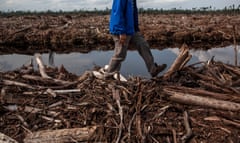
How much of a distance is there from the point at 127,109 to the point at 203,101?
956mm

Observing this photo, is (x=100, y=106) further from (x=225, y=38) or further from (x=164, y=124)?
(x=225, y=38)

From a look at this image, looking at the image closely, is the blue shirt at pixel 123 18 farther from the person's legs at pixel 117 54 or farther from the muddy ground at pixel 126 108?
the muddy ground at pixel 126 108

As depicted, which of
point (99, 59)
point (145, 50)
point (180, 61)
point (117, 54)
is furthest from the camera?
point (99, 59)

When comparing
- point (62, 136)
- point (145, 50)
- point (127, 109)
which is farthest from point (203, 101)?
point (145, 50)

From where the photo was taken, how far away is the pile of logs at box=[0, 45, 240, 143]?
12.2 ft

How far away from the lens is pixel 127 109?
4.12 meters

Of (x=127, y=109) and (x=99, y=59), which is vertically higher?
(x=127, y=109)

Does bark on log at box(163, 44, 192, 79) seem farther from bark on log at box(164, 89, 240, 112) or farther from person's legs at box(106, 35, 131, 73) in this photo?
bark on log at box(164, 89, 240, 112)

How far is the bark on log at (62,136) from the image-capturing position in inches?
147

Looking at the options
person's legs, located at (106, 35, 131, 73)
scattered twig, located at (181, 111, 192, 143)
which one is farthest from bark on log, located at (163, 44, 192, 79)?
scattered twig, located at (181, 111, 192, 143)

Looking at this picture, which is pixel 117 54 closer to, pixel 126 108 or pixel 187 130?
pixel 126 108

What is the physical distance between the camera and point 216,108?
3.99m

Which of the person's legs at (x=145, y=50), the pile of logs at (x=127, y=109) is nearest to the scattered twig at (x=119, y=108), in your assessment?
the pile of logs at (x=127, y=109)

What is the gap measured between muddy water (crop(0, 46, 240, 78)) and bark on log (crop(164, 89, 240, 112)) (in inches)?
236
